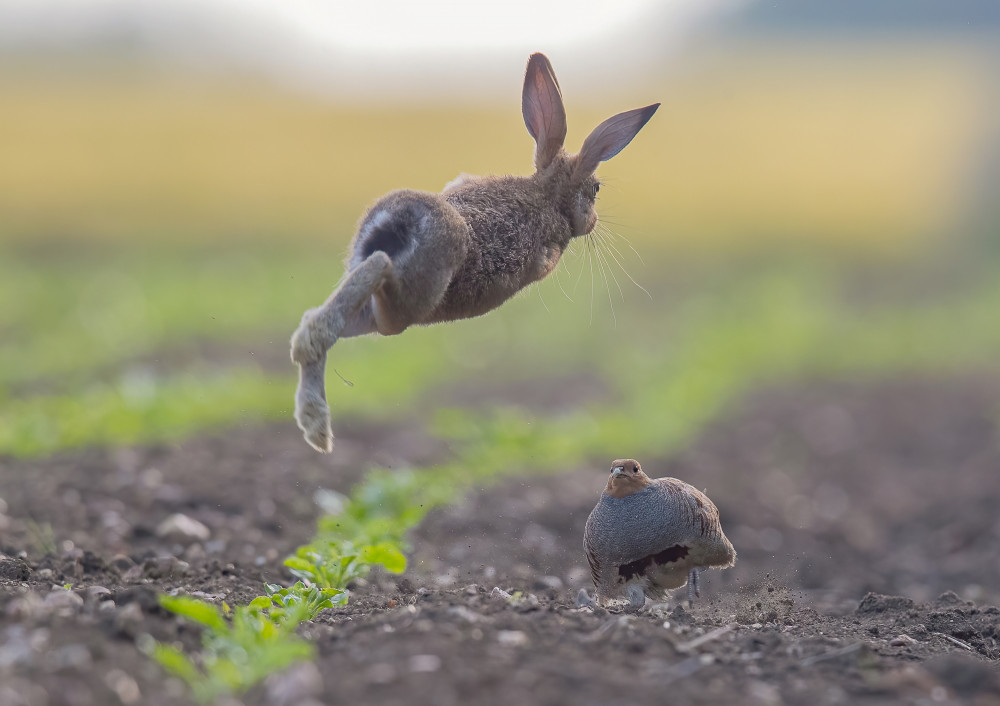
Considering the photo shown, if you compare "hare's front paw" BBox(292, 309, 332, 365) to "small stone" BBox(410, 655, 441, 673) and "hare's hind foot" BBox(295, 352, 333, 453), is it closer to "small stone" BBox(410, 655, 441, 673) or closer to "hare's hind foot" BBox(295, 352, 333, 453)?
"hare's hind foot" BBox(295, 352, 333, 453)

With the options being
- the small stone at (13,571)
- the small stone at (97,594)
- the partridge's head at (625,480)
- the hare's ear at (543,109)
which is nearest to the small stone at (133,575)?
the small stone at (13,571)

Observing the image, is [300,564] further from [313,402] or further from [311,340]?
[311,340]

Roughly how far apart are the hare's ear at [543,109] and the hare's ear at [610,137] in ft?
0.44

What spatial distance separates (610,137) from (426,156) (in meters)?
20.0

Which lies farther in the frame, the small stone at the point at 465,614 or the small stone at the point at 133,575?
the small stone at the point at 133,575

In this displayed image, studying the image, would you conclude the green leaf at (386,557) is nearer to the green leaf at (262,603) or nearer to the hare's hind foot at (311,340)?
the green leaf at (262,603)

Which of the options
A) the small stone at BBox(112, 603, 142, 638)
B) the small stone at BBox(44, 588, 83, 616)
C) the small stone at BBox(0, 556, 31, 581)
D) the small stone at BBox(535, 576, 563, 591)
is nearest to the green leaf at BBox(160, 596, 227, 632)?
the small stone at BBox(112, 603, 142, 638)

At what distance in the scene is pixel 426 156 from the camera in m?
24.4

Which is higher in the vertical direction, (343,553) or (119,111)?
(119,111)

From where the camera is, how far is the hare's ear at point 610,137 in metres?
4.65

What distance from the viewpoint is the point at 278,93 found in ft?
104

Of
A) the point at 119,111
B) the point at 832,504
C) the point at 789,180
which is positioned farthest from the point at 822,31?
the point at 832,504

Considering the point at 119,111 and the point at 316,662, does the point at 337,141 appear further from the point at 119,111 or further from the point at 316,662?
the point at 316,662

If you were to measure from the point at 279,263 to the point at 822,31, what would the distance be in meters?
28.5
